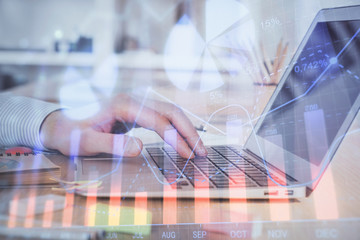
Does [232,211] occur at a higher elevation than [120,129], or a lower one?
lower

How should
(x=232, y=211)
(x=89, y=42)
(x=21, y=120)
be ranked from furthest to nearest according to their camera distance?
(x=89, y=42) < (x=21, y=120) < (x=232, y=211)

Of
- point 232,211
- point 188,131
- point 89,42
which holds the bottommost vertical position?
point 232,211

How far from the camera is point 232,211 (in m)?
0.35

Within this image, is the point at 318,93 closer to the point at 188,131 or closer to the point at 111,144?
the point at 188,131

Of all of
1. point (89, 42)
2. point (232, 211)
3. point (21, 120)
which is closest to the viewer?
point (232, 211)

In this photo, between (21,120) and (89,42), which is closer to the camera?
(21,120)

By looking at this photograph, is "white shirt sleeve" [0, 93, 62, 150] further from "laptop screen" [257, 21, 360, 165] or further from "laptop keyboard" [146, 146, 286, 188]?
"laptop screen" [257, 21, 360, 165]

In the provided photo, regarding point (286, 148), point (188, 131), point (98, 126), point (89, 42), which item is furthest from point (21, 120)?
point (89, 42)

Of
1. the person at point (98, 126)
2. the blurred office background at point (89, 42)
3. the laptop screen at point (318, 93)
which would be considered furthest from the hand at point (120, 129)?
the blurred office background at point (89, 42)

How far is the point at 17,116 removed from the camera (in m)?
0.48

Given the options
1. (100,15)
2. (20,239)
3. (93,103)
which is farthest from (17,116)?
(100,15)

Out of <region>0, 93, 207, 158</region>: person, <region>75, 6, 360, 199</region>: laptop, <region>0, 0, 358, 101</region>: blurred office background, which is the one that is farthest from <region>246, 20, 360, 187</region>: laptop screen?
<region>0, 0, 358, 101</region>: blurred office background

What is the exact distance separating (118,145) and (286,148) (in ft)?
0.77

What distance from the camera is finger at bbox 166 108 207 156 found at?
403mm
